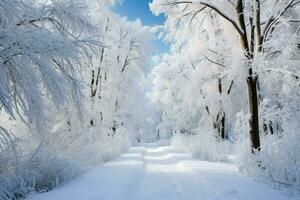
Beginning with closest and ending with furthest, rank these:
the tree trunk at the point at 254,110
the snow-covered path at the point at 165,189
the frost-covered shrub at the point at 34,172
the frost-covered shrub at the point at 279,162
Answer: the snow-covered path at the point at 165,189 < the frost-covered shrub at the point at 34,172 < the frost-covered shrub at the point at 279,162 < the tree trunk at the point at 254,110

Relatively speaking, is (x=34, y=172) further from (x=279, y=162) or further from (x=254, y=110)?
(x=254, y=110)

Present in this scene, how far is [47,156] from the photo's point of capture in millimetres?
7785

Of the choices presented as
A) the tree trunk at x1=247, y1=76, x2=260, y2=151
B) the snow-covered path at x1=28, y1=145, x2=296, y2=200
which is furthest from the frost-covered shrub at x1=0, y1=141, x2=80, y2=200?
the tree trunk at x1=247, y1=76, x2=260, y2=151

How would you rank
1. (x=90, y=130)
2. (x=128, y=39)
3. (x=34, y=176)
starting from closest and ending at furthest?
(x=34, y=176)
(x=90, y=130)
(x=128, y=39)

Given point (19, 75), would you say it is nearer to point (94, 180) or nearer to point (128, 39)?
point (94, 180)

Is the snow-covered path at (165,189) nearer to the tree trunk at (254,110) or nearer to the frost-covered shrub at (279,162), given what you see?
the frost-covered shrub at (279,162)

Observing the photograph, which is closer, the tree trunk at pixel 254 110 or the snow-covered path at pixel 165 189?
the snow-covered path at pixel 165 189

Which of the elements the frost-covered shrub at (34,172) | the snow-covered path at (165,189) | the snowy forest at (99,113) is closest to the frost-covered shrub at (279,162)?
the snowy forest at (99,113)

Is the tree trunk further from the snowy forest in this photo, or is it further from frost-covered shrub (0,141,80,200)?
frost-covered shrub (0,141,80,200)

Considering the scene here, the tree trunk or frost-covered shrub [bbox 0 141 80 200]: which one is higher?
the tree trunk

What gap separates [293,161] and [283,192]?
101 cm

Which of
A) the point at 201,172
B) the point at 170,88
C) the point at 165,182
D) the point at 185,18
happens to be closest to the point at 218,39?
the point at 185,18

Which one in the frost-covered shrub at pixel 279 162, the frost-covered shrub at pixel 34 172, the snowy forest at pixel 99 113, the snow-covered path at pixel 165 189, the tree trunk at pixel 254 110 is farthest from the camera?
the tree trunk at pixel 254 110

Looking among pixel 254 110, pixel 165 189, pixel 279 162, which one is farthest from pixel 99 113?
pixel 279 162
